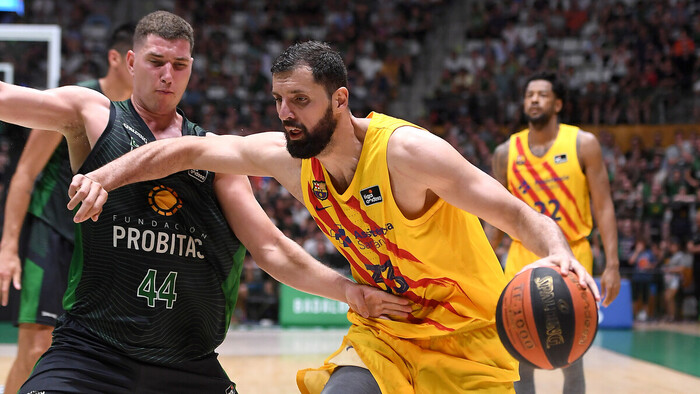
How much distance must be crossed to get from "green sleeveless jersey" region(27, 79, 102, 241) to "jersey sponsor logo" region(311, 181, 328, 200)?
174cm

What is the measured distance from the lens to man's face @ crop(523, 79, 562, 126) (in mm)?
5301

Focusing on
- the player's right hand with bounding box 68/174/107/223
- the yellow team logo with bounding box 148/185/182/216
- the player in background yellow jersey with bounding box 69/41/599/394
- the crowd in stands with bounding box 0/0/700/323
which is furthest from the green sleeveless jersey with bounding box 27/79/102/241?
the crowd in stands with bounding box 0/0/700/323

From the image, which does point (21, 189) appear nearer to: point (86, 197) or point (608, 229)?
point (86, 197)

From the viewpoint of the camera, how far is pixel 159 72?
3.20 meters

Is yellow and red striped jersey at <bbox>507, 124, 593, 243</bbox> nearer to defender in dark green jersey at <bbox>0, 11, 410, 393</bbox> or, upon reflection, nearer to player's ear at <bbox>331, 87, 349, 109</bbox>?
defender in dark green jersey at <bbox>0, 11, 410, 393</bbox>

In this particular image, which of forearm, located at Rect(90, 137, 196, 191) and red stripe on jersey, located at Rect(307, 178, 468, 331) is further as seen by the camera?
red stripe on jersey, located at Rect(307, 178, 468, 331)

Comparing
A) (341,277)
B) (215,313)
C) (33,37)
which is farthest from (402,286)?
(33,37)

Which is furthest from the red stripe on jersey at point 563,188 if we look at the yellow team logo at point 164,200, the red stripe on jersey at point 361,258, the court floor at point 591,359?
the yellow team logo at point 164,200

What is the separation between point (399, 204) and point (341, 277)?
1.68ft

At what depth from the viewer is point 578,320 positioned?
7.89ft

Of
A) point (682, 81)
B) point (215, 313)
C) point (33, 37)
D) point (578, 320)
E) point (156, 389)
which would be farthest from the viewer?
point (682, 81)

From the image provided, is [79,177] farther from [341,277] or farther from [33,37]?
[33,37]

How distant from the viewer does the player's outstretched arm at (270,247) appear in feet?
10.7

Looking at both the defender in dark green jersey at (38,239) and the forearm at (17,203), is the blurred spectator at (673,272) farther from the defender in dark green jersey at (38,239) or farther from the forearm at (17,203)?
the forearm at (17,203)
